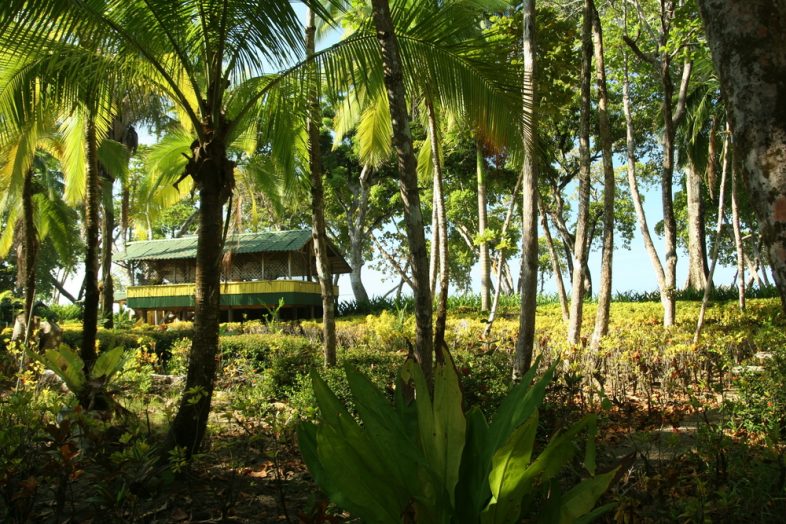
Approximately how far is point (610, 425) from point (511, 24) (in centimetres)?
652

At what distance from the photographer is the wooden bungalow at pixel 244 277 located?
21.2 meters

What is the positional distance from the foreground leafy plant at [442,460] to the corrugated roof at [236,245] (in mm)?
19092

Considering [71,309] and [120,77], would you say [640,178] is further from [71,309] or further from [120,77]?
[71,309]

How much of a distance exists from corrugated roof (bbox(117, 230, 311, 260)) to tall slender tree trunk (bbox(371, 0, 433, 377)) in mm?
16744

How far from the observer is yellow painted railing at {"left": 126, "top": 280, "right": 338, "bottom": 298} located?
68.8 ft

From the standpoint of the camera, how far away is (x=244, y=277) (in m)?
23.1

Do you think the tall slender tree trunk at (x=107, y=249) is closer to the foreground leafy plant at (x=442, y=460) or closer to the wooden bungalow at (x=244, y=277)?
the wooden bungalow at (x=244, y=277)

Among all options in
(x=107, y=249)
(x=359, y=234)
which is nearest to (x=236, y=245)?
(x=107, y=249)

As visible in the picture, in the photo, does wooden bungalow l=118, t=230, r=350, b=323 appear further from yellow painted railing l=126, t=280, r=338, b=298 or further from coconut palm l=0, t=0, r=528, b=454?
coconut palm l=0, t=0, r=528, b=454

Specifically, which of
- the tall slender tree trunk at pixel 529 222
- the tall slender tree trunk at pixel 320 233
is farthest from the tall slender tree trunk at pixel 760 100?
the tall slender tree trunk at pixel 320 233

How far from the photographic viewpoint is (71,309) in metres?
30.8

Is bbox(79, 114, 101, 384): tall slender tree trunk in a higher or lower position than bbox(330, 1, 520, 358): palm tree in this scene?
lower

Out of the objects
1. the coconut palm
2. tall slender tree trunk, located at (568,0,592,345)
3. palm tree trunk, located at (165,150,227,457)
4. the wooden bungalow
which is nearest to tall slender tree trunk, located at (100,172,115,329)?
the wooden bungalow

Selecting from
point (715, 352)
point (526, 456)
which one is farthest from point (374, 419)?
point (715, 352)
